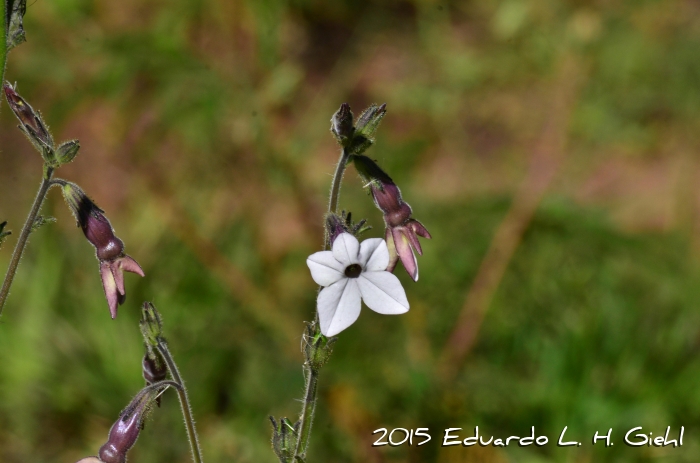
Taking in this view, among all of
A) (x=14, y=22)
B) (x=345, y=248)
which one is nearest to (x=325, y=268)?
(x=345, y=248)

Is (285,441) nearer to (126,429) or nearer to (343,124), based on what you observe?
(126,429)

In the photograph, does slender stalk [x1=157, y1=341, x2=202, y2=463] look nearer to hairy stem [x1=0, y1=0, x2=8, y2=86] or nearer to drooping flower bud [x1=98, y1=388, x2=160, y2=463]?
drooping flower bud [x1=98, y1=388, x2=160, y2=463]

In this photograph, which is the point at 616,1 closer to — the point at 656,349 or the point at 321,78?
the point at 321,78

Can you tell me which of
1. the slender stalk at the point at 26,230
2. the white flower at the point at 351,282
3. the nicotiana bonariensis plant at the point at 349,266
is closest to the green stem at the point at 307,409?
the nicotiana bonariensis plant at the point at 349,266

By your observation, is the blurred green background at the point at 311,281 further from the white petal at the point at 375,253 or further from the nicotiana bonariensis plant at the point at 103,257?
the white petal at the point at 375,253

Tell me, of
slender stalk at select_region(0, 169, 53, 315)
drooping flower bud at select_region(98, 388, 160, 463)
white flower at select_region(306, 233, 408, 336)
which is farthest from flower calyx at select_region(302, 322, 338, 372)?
slender stalk at select_region(0, 169, 53, 315)

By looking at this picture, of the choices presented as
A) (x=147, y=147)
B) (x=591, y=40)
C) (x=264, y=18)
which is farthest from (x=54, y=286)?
(x=591, y=40)
